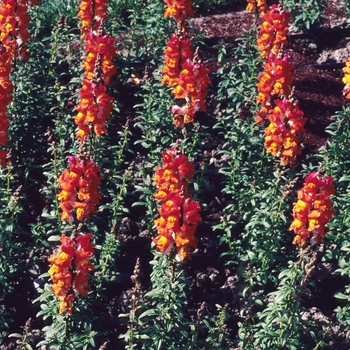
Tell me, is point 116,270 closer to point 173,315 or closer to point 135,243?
point 135,243

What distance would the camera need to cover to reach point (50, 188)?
6.57 metres

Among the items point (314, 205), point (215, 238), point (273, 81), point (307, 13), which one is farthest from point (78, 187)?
point (307, 13)

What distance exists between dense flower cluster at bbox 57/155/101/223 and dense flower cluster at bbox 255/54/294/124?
1976mm

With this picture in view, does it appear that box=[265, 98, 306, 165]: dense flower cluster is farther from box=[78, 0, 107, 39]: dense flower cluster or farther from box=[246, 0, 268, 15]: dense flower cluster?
box=[78, 0, 107, 39]: dense flower cluster

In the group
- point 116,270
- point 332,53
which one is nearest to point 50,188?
point 116,270

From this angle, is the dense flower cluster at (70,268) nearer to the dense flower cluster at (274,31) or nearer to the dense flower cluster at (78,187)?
the dense flower cluster at (78,187)

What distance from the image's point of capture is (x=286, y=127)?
626 centimetres

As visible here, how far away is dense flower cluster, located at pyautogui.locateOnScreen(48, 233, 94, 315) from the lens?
491 centimetres

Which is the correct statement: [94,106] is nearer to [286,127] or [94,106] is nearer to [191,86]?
[191,86]

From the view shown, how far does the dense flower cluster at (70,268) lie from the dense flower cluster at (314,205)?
1.63 meters

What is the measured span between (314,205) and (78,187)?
5.91 ft

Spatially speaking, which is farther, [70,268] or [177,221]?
[177,221]

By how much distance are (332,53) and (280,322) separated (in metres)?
4.43

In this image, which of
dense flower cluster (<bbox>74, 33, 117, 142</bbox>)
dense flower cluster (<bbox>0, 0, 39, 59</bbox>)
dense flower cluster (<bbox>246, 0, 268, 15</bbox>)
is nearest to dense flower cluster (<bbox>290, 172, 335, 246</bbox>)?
dense flower cluster (<bbox>74, 33, 117, 142</bbox>)
